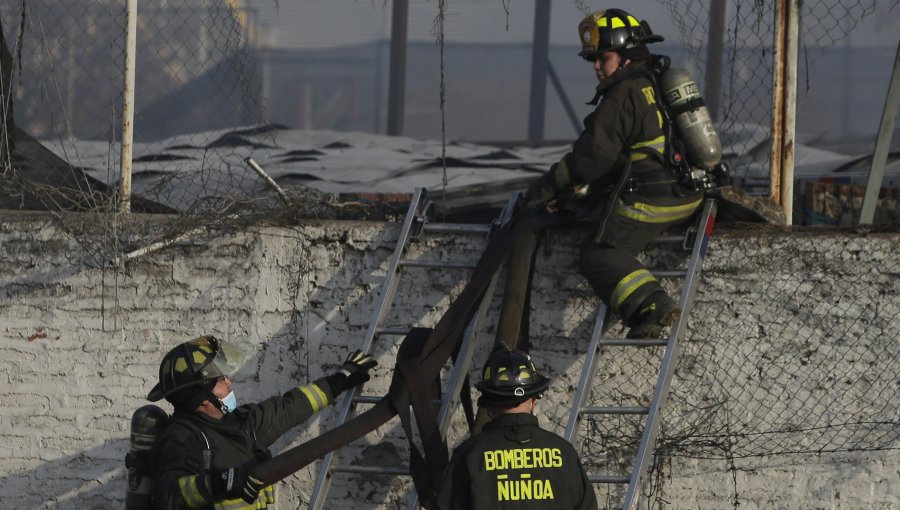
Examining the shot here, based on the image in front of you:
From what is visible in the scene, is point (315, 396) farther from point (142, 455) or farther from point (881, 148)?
point (881, 148)

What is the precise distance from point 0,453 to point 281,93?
12.0 ft

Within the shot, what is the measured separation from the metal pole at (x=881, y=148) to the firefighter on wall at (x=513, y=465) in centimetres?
258

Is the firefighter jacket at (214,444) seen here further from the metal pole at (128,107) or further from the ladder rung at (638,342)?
the metal pole at (128,107)

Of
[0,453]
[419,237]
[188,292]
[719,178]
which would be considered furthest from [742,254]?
[0,453]

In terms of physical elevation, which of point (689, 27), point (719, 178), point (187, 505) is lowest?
point (187, 505)

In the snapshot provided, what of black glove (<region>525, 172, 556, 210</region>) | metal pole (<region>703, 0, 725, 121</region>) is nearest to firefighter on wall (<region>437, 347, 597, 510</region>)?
black glove (<region>525, 172, 556, 210</region>)

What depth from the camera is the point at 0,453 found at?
6539 mm

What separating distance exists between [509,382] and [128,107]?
126 inches

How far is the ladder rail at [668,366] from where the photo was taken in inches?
198

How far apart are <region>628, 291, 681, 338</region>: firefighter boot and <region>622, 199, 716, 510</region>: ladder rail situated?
3.0 inches

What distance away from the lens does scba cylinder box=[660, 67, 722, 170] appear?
552cm

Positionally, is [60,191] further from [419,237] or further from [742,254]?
[742,254]

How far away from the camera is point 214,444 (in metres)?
4.72

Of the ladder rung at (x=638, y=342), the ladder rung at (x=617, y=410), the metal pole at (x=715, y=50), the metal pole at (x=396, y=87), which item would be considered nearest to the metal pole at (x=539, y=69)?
the metal pole at (x=396, y=87)
